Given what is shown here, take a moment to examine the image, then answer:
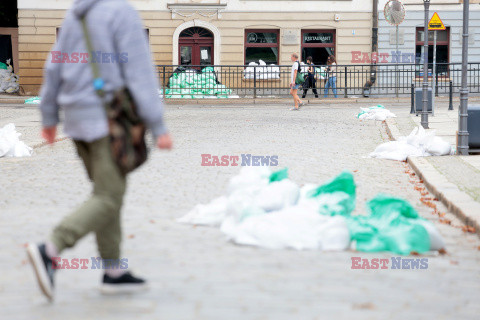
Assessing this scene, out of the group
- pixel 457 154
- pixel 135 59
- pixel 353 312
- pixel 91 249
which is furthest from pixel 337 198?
pixel 457 154

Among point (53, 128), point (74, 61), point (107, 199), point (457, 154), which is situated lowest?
point (457, 154)

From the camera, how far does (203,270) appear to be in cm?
520

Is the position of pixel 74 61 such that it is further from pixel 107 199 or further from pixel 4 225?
pixel 4 225

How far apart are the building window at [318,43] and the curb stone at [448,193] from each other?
24263mm

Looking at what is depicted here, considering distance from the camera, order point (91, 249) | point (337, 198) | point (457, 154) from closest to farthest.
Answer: point (91, 249), point (337, 198), point (457, 154)

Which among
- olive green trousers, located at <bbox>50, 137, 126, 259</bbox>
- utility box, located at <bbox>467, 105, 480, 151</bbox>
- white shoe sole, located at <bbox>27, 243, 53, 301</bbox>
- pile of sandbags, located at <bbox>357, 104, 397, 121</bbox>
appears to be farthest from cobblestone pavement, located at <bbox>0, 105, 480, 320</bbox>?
pile of sandbags, located at <bbox>357, 104, 397, 121</bbox>

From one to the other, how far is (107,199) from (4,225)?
278 cm

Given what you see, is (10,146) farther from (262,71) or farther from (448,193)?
(262,71)

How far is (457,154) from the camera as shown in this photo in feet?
40.8

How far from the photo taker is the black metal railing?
31781mm

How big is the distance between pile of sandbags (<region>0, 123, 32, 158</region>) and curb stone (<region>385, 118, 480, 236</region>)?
18.5 feet

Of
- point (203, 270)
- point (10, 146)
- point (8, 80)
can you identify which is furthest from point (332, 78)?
point (203, 270)

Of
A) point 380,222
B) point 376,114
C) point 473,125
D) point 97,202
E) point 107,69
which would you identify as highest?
point 107,69

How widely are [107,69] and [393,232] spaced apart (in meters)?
2.61
